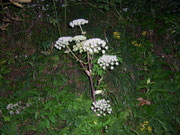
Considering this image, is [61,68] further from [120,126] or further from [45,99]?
[120,126]

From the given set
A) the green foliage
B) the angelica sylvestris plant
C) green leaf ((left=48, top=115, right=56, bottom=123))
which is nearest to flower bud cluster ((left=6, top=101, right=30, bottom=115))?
the green foliage

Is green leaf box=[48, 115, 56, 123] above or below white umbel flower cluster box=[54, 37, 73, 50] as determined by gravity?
below

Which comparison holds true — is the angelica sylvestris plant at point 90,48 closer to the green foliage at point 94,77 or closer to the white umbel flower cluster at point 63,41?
the white umbel flower cluster at point 63,41

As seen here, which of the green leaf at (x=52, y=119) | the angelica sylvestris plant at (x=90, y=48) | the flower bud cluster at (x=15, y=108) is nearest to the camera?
the angelica sylvestris plant at (x=90, y=48)

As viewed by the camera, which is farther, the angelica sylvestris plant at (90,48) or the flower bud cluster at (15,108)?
the flower bud cluster at (15,108)

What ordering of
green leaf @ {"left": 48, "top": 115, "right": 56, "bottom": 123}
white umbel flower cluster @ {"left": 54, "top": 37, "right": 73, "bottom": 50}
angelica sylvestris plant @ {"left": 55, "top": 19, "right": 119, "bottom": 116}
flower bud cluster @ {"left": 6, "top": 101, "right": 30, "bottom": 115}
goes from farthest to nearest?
flower bud cluster @ {"left": 6, "top": 101, "right": 30, "bottom": 115}, green leaf @ {"left": 48, "top": 115, "right": 56, "bottom": 123}, white umbel flower cluster @ {"left": 54, "top": 37, "right": 73, "bottom": 50}, angelica sylvestris plant @ {"left": 55, "top": 19, "right": 119, "bottom": 116}

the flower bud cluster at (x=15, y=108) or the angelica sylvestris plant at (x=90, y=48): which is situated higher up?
the angelica sylvestris plant at (x=90, y=48)

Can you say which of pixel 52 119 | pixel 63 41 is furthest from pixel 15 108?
pixel 63 41

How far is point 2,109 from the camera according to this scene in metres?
2.17

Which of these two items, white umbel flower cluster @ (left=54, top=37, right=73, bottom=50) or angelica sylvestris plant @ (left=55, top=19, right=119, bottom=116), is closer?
angelica sylvestris plant @ (left=55, top=19, right=119, bottom=116)

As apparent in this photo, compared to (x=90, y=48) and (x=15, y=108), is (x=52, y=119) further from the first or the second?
(x=90, y=48)

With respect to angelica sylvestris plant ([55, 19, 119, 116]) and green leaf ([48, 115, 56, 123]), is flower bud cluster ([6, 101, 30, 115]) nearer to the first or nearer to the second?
green leaf ([48, 115, 56, 123])

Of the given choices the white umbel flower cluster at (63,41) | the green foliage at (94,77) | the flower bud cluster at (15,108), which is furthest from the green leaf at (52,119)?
the white umbel flower cluster at (63,41)

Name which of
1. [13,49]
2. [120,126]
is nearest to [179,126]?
[120,126]
